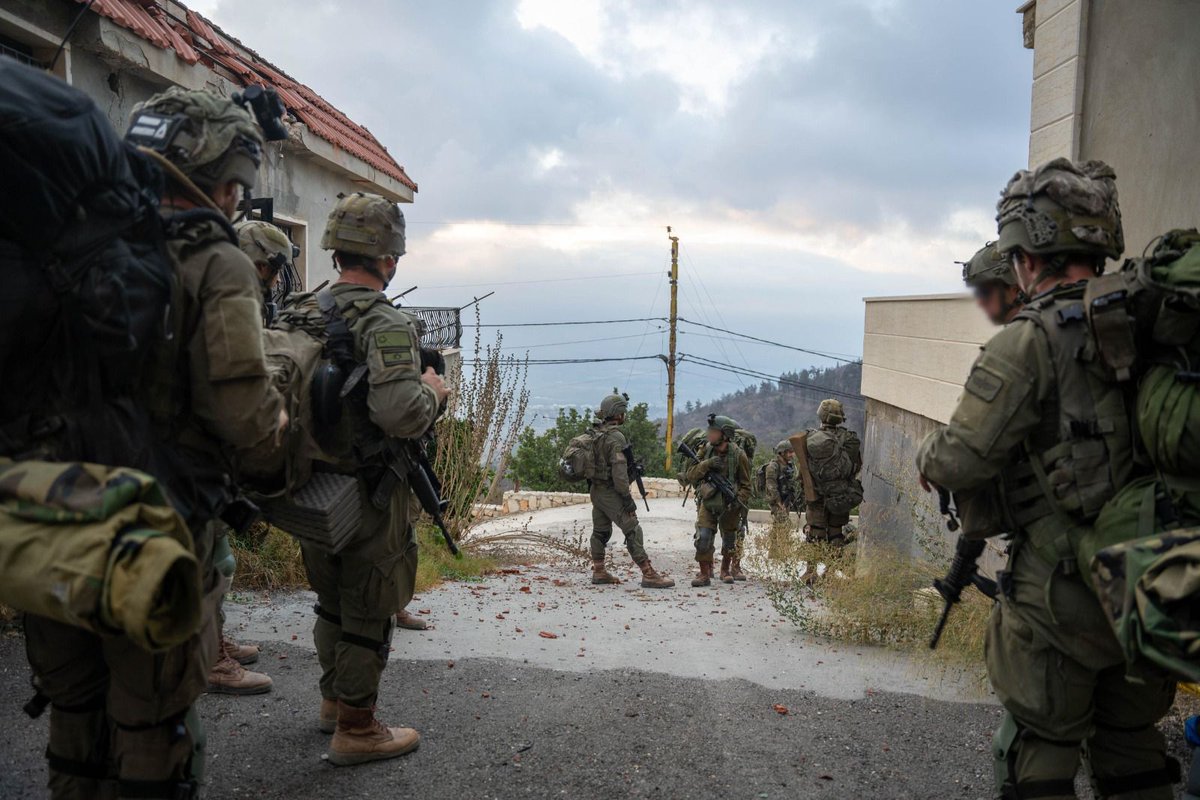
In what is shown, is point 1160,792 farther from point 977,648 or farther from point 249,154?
point 249,154

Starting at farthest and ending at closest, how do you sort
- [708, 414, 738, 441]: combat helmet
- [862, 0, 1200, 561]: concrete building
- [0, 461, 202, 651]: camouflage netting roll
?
[708, 414, 738, 441]: combat helmet, [862, 0, 1200, 561]: concrete building, [0, 461, 202, 651]: camouflage netting roll

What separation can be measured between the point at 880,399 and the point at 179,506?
867cm

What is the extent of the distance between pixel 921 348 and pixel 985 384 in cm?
614

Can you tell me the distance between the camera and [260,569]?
586 centimetres

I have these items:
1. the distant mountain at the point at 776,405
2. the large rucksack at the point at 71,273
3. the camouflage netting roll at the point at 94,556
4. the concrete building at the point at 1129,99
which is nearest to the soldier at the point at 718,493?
the concrete building at the point at 1129,99

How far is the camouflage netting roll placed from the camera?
1555 millimetres

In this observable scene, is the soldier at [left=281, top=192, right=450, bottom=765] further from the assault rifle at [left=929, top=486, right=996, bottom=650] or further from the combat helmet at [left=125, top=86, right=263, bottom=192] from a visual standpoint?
the assault rifle at [left=929, top=486, right=996, bottom=650]

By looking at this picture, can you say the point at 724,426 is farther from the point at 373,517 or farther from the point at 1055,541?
the point at 1055,541

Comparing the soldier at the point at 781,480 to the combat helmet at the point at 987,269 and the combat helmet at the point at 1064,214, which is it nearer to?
the combat helmet at the point at 987,269

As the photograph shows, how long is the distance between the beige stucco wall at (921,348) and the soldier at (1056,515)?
3998 millimetres

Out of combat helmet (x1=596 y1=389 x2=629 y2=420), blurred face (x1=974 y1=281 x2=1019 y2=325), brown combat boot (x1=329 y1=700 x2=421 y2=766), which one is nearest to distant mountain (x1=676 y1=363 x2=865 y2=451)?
combat helmet (x1=596 y1=389 x2=629 y2=420)

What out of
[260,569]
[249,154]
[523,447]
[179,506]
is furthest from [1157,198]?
[523,447]

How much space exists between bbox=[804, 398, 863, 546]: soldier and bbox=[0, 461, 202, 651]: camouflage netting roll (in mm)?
8098

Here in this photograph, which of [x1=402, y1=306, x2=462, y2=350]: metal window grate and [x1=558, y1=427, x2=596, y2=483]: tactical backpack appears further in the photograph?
[x1=402, y1=306, x2=462, y2=350]: metal window grate
